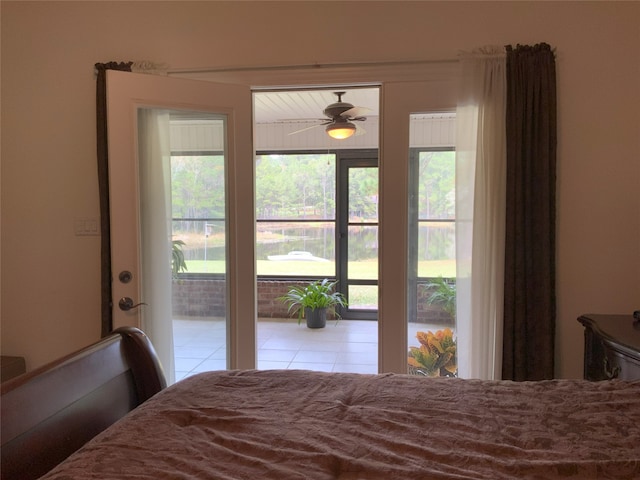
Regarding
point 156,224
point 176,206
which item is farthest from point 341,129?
point 156,224

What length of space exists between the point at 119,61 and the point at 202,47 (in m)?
0.51

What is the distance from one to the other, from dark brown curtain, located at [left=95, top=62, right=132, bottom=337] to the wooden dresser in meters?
2.55

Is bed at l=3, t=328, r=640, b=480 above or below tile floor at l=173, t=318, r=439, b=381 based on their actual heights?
above

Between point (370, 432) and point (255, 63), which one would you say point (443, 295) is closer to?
point (370, 432)

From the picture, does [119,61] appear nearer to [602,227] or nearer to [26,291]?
[26,291]

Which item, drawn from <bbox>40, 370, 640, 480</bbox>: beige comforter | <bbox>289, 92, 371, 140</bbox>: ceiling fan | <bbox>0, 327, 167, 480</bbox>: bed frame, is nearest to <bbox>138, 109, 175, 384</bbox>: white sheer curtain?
<bbox>0, 327, 167, 480</bbox>: bed frame

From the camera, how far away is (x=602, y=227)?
2367mm

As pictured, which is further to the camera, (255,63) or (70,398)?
(255,63)

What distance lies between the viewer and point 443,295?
102 inches

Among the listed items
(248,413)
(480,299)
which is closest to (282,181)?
(480,299)

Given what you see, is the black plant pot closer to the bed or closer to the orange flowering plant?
the orange flowering plant

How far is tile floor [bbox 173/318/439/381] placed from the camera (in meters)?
2.64

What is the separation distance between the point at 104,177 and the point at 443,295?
2.12 metres

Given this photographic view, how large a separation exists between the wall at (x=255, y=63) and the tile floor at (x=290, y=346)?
65cm
